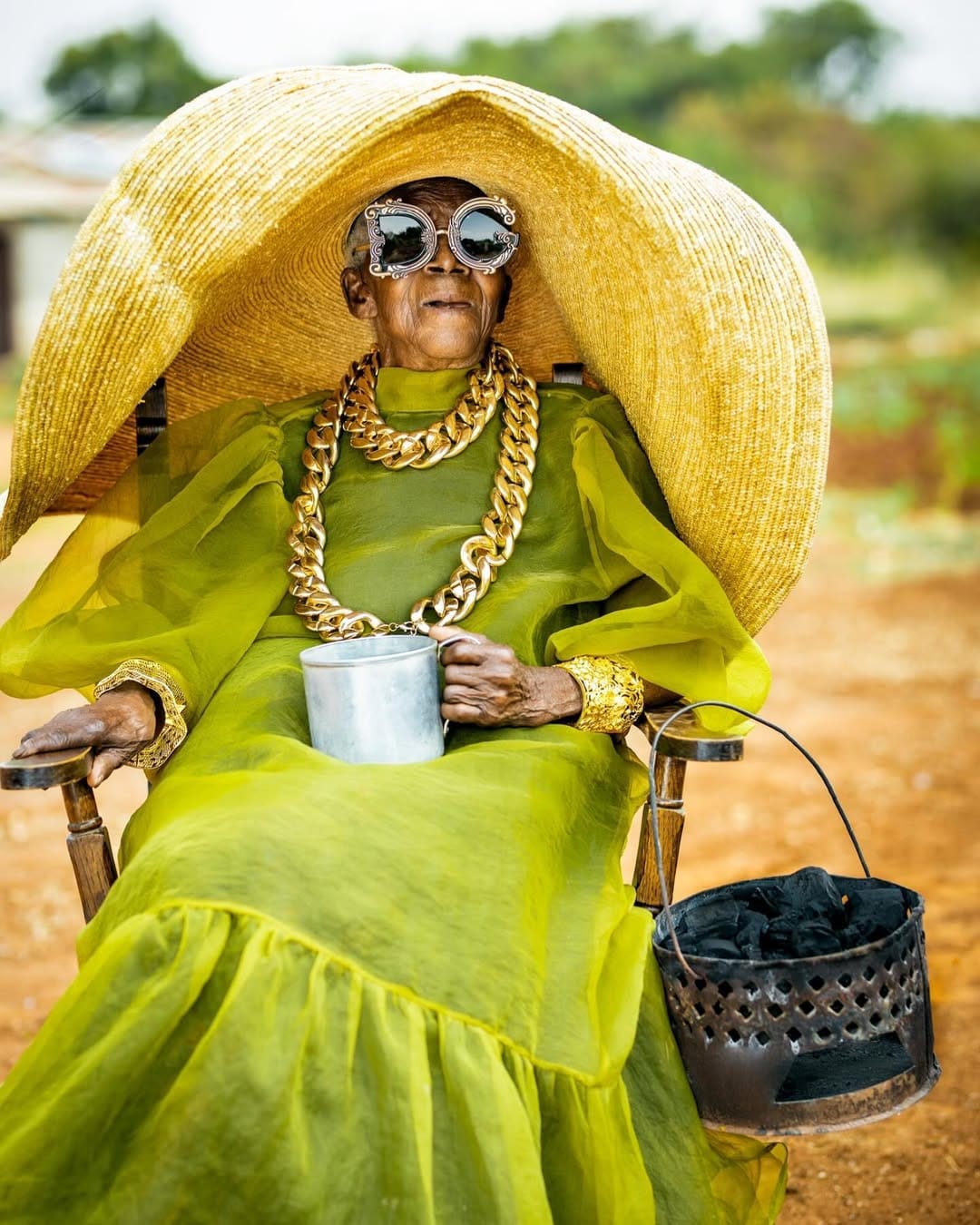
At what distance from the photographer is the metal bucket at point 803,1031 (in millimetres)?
2338

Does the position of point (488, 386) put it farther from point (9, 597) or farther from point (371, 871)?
point (9, 597)

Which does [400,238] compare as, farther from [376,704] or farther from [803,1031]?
[803,1031]

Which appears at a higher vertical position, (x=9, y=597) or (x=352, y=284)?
(x=352, y=284)

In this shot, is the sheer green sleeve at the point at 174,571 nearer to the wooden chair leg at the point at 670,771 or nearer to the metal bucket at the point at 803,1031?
the wooden chair leg at the point at 670,771

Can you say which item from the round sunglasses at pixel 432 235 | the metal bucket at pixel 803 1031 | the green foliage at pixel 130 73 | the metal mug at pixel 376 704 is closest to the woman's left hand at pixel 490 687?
the metal mug at pixel 376 704

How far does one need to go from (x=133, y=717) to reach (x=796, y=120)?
1089 inches

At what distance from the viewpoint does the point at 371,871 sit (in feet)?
7.64

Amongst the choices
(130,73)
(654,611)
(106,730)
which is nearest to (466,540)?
(654,611)

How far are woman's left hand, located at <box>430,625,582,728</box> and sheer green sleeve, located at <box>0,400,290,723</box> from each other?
0.51 meters

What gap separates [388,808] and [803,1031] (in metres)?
0.75

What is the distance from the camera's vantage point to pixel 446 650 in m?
2.80

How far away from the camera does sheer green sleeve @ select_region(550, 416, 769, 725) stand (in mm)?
2924

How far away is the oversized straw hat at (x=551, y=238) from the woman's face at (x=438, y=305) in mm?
90

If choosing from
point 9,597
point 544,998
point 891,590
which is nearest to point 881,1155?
point 544,998
